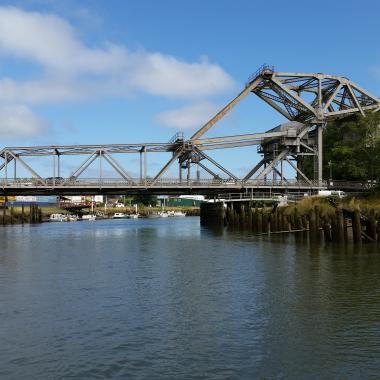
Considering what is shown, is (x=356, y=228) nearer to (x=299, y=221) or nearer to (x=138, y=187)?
(x=299, y=221)

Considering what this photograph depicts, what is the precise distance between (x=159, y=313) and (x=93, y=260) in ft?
63.1

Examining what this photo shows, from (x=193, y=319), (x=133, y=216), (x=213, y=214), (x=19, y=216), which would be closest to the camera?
(x=193, y=319)

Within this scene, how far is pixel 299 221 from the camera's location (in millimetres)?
59500

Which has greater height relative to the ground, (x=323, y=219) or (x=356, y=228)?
(x=323, y=219)

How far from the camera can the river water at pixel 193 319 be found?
1450 centimetres

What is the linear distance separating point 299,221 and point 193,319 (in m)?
41.8

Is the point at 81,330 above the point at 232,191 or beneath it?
beneath

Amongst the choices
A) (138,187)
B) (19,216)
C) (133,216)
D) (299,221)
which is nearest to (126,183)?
(138,187)

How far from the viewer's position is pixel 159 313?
2052cm

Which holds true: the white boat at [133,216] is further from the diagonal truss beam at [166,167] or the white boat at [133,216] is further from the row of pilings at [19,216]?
the diagonal truss beam at [166,167]

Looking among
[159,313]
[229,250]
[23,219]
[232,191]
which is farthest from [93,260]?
[23,219]

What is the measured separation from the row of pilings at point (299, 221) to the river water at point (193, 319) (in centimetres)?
1011

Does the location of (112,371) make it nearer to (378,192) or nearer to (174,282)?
(174,282)

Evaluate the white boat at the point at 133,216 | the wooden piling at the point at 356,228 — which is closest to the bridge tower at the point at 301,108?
the wooden piling at the point at 356,228
